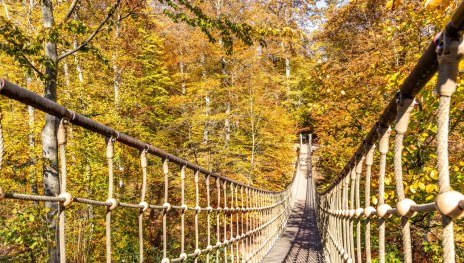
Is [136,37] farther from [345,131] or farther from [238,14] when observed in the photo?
[345,131]

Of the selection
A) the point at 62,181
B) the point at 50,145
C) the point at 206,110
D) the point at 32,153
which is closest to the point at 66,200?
the point at 62,181

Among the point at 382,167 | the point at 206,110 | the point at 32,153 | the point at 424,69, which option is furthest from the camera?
the point at 206,110

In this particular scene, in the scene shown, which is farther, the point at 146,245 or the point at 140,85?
the point at 140,85

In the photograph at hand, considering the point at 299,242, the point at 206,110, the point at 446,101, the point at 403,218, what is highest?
the point at 206,110

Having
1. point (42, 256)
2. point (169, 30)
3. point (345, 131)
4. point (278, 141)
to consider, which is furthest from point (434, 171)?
point (169, 30)

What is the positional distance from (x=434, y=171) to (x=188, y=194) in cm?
763

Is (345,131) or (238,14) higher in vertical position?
(238,14)

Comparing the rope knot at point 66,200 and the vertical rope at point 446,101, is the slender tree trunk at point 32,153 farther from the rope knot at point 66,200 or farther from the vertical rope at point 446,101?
the vertical rope at point 446,101

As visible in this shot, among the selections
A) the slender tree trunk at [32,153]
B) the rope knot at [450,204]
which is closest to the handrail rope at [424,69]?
the rope knot at [450,204]

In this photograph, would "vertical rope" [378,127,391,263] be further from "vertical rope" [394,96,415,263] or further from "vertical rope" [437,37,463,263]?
"vertical rope" [437,37,463,263]

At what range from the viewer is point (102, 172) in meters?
7.42

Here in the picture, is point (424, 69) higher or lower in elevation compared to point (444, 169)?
higher

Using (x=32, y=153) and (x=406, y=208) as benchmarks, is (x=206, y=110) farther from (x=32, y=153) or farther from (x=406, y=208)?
(x=406, y=208)

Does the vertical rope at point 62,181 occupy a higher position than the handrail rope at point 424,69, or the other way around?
the handrail rope at point 424,69
